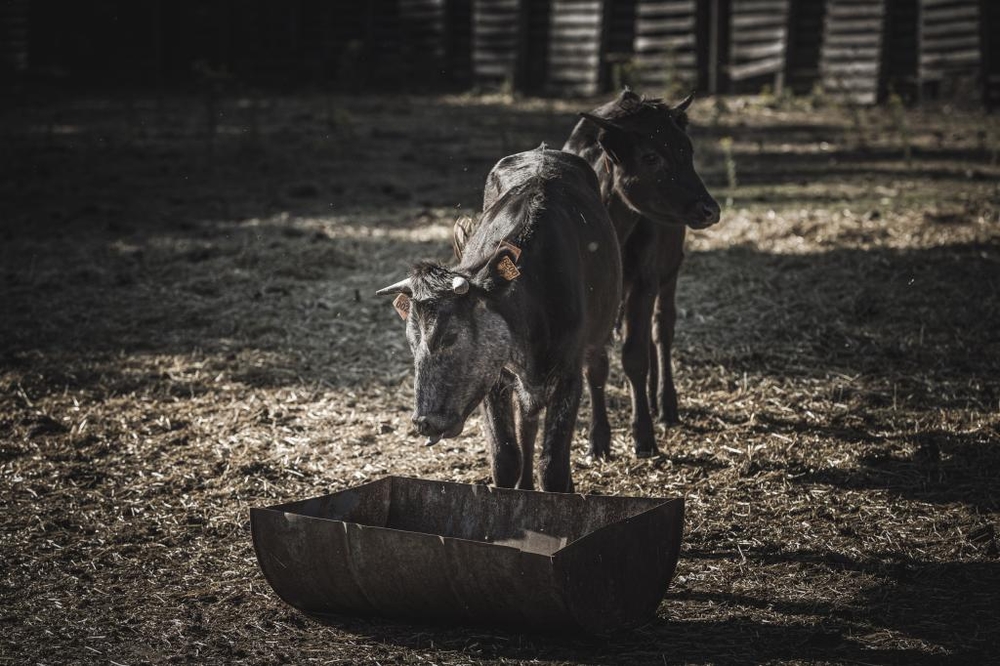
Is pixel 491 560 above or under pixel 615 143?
under

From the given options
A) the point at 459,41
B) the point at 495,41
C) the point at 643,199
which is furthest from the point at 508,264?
the point at 459,41

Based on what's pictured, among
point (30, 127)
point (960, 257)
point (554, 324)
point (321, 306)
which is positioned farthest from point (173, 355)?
point (30, 127)

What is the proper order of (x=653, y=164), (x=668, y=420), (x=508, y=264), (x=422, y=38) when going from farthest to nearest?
(x=422, y=38) < (x=668, y=420) < (x=653, y=164) < (x=508, y=264)

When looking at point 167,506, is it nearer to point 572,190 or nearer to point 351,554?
point 351,554

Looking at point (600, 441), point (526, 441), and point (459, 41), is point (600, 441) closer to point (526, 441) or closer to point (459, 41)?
point (526, 441)

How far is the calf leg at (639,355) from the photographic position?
21.0 ft

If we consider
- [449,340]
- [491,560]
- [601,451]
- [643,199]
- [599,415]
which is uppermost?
[643,199]

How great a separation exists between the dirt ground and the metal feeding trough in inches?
5.0

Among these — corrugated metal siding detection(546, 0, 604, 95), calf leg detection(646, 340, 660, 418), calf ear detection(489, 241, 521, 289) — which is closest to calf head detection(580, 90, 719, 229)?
calf leg detection(646, 340, 660, 418)

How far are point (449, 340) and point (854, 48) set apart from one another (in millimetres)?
16629

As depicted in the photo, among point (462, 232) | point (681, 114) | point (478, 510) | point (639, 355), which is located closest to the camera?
point (478, 510)

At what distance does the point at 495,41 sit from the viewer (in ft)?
73.1

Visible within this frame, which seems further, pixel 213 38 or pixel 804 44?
pixel 213 38

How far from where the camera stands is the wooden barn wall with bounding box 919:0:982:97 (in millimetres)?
17938
